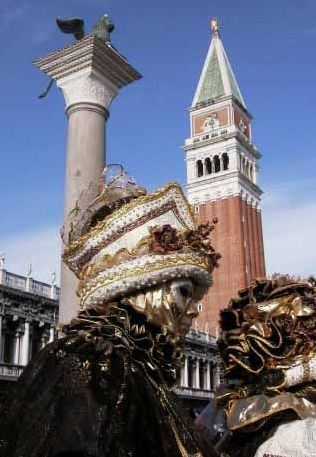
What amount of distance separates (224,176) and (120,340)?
36.7 m

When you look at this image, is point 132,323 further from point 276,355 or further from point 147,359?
point 276,355

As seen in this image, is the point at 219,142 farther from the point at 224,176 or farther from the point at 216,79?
the point at 216,79

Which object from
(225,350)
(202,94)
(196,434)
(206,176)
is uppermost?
(202,94)

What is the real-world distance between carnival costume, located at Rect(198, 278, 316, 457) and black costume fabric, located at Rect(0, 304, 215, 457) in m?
0.52

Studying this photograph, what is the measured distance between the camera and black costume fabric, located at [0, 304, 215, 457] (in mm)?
1151

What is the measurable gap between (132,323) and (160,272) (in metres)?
0.15

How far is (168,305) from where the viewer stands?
5.03 feet

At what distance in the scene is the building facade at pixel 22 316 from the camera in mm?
19547

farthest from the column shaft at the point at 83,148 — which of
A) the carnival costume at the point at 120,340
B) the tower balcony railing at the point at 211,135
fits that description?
the tower balcony railing at the point at 211,135

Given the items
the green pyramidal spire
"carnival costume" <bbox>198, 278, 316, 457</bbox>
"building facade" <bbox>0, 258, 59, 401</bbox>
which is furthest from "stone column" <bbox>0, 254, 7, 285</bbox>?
the green pyramidal spire

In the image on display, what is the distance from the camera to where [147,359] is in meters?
1.46

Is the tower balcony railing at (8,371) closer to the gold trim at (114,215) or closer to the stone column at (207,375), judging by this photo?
the stone column at (207,375)

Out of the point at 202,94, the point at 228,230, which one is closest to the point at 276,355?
the point at 228,230

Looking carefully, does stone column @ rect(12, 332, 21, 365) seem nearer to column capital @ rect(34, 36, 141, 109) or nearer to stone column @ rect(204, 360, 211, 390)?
stone column @ rect(204, 360, 211, 390)
